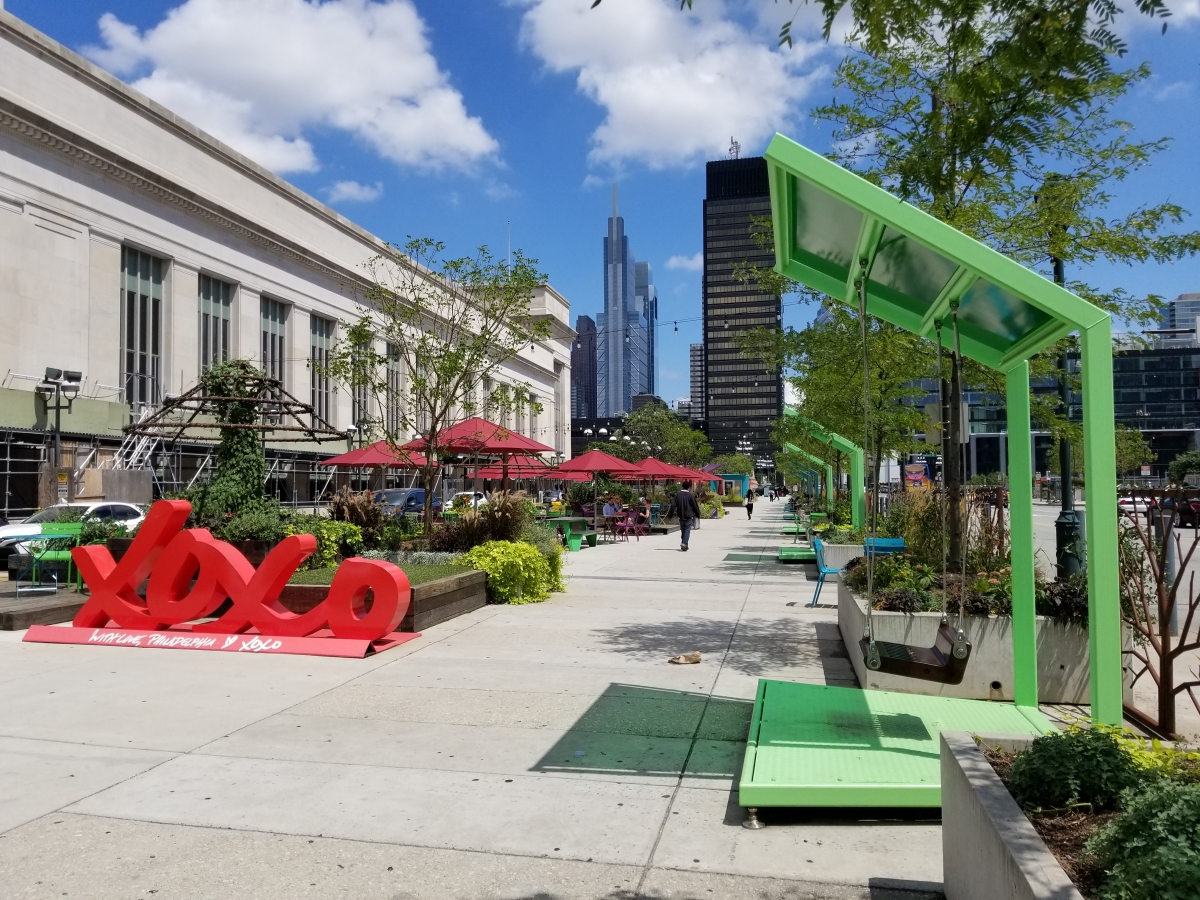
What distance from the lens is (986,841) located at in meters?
3.03

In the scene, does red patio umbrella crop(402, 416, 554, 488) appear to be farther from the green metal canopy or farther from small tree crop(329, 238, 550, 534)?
the green metal canopy

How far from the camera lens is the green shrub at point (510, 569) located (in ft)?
42.3

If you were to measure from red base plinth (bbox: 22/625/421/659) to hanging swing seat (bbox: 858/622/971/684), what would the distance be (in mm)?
5325

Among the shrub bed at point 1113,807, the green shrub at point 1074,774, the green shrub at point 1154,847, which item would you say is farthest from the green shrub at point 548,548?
the green shrub at point 1154,847

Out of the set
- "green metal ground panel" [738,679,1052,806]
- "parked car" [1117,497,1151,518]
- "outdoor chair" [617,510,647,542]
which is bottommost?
"green metal ground panel" [738,679,1052,806]

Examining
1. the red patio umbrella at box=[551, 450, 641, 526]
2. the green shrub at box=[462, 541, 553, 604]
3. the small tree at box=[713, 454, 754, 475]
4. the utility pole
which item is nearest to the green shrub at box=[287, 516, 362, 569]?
the green shrub at box=[462, 541, 553, 604]

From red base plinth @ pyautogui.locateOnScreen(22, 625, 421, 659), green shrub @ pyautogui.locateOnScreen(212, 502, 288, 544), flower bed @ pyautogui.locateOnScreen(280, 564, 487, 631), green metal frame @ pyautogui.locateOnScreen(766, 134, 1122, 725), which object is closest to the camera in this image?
green metal frame @ pyautogui.locateOnScreen(766, 134, 1122, 725)

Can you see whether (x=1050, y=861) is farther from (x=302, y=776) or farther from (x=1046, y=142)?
(x=1046, y=142)

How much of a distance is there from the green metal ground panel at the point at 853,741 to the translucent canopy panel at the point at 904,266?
2.43 metres

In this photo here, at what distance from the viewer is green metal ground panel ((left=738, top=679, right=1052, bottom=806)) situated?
4.55m

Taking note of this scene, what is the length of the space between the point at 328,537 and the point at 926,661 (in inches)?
380

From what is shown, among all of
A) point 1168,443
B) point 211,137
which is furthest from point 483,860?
point 1168,443

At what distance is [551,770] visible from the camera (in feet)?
17.9

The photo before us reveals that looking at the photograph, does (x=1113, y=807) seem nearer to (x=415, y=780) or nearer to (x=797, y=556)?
(x=415, y=780)
